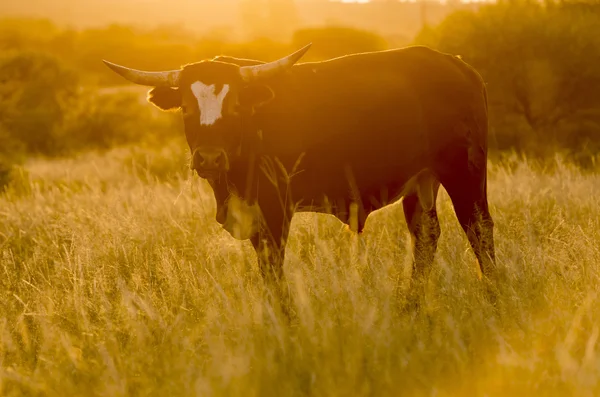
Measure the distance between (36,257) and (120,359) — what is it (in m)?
2.76

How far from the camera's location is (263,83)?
5.36 m

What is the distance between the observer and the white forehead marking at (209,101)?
500cm

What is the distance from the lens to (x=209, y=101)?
504 centimetres

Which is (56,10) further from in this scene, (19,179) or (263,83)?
(263,83)

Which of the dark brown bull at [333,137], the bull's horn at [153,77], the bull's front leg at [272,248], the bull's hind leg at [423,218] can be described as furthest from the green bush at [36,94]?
the bull's front leg at [272,248]

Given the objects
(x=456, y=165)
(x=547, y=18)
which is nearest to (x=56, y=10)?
(x=547, y=18)

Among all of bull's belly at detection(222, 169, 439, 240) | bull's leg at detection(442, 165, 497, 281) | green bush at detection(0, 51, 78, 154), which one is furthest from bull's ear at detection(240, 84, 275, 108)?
green bush at detection(0, 51, 78, 154)

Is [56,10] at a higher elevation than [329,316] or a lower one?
lower

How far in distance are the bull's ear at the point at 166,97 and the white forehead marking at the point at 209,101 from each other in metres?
0.35

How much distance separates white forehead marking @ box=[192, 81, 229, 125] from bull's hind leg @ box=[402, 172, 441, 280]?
6.44ft

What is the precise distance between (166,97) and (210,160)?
81 cm

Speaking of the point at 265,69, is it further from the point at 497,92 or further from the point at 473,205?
the point at 497,92

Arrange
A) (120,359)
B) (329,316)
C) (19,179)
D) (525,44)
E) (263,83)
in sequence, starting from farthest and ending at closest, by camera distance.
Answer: (525,44)
(19,179)
(263,83)
(329,316)
(120,359)

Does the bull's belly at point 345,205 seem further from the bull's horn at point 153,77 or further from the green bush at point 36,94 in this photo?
the green bush at point 36,94
